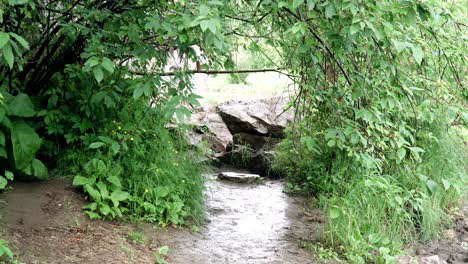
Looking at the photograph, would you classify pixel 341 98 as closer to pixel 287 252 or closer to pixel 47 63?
pixel 287 252

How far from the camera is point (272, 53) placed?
663cm

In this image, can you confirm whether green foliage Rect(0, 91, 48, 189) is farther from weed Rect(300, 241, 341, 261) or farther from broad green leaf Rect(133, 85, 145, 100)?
weed Rect(300, 241, 341, 261)

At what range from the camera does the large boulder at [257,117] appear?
10.3 meters

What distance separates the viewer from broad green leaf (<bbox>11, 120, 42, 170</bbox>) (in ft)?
15.1

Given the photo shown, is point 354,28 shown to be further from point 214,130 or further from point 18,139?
point 214,130

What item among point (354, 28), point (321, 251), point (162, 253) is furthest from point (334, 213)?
point (354, 28)

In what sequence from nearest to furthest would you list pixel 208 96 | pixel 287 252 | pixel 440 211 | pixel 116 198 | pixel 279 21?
pixel 279 21
pixel 116 198
pixel 287 252
pixel 440 211
pixel 208 96

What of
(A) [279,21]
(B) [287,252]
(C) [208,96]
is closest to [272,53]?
(A) [279,21]

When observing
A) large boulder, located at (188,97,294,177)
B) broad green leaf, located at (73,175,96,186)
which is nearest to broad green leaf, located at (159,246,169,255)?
broad green leaf, located at (73,175,96,186)

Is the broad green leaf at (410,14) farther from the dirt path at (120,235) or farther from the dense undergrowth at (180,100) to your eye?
the dirt path at (120,235)

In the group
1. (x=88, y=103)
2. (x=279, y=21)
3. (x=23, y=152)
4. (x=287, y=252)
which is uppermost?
(x=279, y=21)

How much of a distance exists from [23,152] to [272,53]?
3240mm

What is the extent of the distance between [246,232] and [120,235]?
1625 mm

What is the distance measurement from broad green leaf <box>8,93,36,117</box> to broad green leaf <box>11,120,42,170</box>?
9 cm
